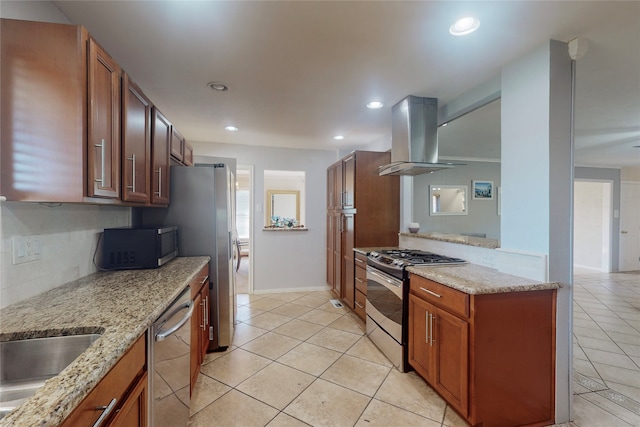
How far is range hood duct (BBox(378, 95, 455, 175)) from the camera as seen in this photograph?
2.55m

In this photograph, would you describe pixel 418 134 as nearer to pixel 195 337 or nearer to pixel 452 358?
pixel 452 358

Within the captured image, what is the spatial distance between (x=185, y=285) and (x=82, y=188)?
0.72 m

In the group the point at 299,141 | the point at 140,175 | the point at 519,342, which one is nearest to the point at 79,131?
the point at 140,175

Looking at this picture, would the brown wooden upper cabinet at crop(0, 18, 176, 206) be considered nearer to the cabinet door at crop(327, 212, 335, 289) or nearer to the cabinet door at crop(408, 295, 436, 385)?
the cabinet door at crop(408, 295, 436, 385)

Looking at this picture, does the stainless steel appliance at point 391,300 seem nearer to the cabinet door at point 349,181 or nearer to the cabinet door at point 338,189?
the cabinet door at point 349,181

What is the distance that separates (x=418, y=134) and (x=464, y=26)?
1078 millimetres

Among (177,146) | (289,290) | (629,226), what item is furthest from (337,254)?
(629,226)

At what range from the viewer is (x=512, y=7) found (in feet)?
4.58

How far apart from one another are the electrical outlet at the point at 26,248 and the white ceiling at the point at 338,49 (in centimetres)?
122

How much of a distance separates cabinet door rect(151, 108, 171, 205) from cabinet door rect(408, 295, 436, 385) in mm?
2103

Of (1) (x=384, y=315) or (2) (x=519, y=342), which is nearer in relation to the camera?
(2) (x=519, y=342)

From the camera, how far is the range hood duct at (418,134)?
2.55 metres

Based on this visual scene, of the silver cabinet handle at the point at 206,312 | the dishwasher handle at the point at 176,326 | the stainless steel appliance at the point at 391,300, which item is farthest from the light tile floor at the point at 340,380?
the dishwasher handle at the point at 176,326

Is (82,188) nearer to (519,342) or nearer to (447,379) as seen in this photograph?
(447,379)
